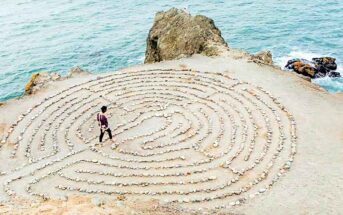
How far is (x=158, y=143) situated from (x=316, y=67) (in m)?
23.1

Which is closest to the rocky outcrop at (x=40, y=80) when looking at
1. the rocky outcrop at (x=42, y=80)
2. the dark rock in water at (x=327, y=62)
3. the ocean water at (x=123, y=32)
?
the rocky outcrop at (x=42, y=80)

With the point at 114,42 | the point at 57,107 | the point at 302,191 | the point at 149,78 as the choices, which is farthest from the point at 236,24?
the point at 302,191

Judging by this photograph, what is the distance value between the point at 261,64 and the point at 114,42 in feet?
81.7

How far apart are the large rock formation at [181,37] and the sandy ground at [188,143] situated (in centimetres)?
384

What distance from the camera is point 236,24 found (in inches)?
2119

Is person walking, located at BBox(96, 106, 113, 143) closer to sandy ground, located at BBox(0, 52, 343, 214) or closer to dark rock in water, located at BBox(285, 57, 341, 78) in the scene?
sandy ground, located at BBox(0, 52, 343, 214)

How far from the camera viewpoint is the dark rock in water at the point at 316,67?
40125mm

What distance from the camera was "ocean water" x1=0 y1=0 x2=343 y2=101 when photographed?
46875mm

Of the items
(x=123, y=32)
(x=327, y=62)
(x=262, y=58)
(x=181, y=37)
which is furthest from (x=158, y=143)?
(x=123, y=32)

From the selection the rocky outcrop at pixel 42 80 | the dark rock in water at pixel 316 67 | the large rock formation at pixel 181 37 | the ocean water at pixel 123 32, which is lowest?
the dark rock in water at pixel 316 67

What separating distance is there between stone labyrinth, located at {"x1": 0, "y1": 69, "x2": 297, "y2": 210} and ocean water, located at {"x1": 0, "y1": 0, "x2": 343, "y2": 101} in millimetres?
17166

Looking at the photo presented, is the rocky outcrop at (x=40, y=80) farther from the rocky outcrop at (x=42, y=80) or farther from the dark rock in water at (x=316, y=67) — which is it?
the dark rock in water at (x=316, y=67)

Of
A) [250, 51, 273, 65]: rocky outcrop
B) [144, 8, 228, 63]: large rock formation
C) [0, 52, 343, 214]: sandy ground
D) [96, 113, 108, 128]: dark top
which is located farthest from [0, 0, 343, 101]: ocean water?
[96, 113, 108, 128]: dark top

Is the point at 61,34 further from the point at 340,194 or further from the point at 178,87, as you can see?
the point at 340,194
